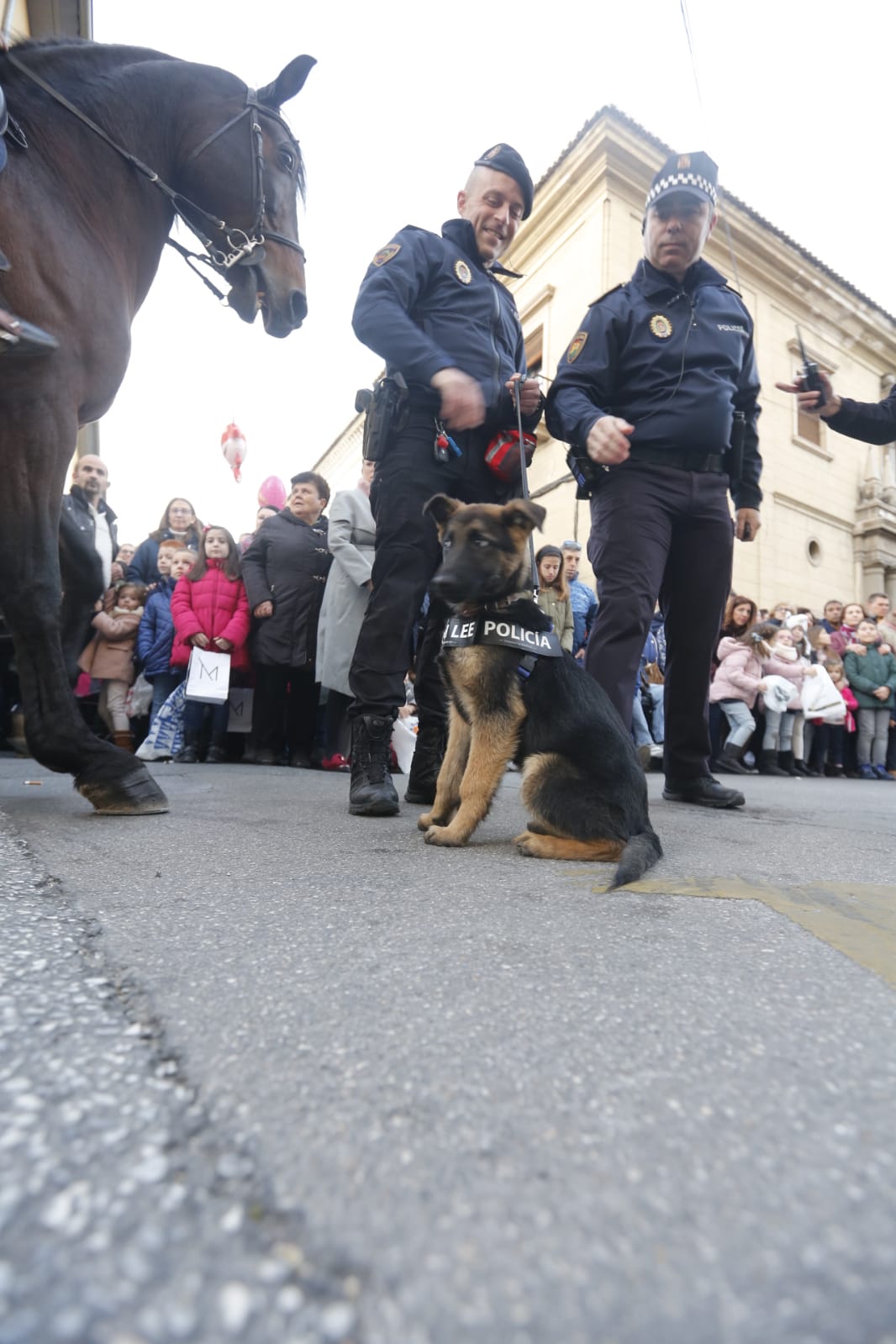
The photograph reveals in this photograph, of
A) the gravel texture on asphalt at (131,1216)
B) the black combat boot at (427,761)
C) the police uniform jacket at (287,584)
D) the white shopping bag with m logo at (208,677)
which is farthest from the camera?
the police uniform jacket at (287,584)

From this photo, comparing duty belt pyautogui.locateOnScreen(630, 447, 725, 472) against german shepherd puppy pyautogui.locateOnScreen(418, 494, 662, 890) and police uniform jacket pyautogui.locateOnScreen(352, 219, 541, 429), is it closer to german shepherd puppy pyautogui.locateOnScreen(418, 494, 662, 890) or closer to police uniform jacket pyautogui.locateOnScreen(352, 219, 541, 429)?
police uniform jacket pyautogui.locateOnScreen(352, 219, 541, 429)

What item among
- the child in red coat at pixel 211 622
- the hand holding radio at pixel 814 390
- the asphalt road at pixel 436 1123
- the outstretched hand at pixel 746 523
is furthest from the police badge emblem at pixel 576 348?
the child in red coat at pixel 211 622

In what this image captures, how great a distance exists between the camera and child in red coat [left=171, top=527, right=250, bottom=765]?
18.8ft

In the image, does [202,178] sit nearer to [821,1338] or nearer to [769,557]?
Result: [821,1338]

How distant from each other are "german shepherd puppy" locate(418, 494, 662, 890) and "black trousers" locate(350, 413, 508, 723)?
8.7 inches

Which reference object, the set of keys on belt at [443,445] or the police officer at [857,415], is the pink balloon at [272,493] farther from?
the police officer at [857,415]

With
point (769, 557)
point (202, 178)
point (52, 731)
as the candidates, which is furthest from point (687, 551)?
point (769, 557)

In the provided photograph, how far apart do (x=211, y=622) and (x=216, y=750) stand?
0.98 meters

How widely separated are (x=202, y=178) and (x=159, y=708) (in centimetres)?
396

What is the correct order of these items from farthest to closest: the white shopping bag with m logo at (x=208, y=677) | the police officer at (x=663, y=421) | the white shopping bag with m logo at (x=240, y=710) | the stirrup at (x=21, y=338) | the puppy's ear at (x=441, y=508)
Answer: the white shopping bag with m logo at (x=240, y=710) < the white shopping bag with m logo at (x=208, y=677) < the police officer at (x=663, y=421) < the puppy's ear at (x=441, y=508) < the stirrup at (x=21, y=338)

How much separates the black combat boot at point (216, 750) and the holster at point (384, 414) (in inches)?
135

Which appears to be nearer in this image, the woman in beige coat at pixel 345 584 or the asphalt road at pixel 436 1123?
the asphalt road at pixel 436 1123

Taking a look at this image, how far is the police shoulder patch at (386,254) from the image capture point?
2.94 m

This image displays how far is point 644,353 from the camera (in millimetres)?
3295
